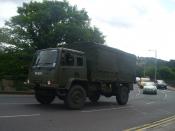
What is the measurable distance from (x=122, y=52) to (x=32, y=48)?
22.6 metres

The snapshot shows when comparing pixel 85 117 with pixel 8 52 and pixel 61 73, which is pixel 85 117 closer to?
pixel 61 73

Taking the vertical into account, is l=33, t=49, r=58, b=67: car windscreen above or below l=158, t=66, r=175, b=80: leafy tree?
below

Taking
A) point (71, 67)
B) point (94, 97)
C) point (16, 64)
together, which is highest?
point (16, 64)

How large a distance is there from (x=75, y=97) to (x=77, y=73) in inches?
44.5

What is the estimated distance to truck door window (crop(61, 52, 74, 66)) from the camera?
19.2 m

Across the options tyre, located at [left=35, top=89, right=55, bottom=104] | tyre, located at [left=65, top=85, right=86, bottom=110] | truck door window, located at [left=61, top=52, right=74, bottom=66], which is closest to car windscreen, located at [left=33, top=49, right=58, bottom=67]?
truck door window, located at [left=61, top=52, right=74, bottom=66]

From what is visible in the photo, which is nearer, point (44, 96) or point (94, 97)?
point (44, 96)

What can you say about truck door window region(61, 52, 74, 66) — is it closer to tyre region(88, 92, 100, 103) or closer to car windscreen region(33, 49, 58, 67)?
car windscreen region(33, 49, 58, 67)

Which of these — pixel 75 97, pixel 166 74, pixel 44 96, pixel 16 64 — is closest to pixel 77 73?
pixel 75 97

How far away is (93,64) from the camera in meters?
21.5

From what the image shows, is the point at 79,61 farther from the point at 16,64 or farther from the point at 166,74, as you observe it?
the point at 166,74

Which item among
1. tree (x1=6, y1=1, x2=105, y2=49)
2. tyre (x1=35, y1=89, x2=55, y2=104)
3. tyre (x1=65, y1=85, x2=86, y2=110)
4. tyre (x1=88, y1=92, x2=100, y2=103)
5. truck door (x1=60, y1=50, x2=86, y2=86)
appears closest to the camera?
truck door (x1=60, y1=50, x2=86, y2=86)

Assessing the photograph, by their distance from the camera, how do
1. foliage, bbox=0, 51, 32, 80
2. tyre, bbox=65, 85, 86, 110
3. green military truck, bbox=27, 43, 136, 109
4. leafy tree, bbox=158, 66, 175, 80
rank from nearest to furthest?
green military truck, bbox=27, 43, 136, 109, tyre, bbox=65, 85, 86, 110, foliage, bbox=0, 51, 32, 80, leafy tree, bbox=158, 66, 175, 80

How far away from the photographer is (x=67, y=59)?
63.9ft
